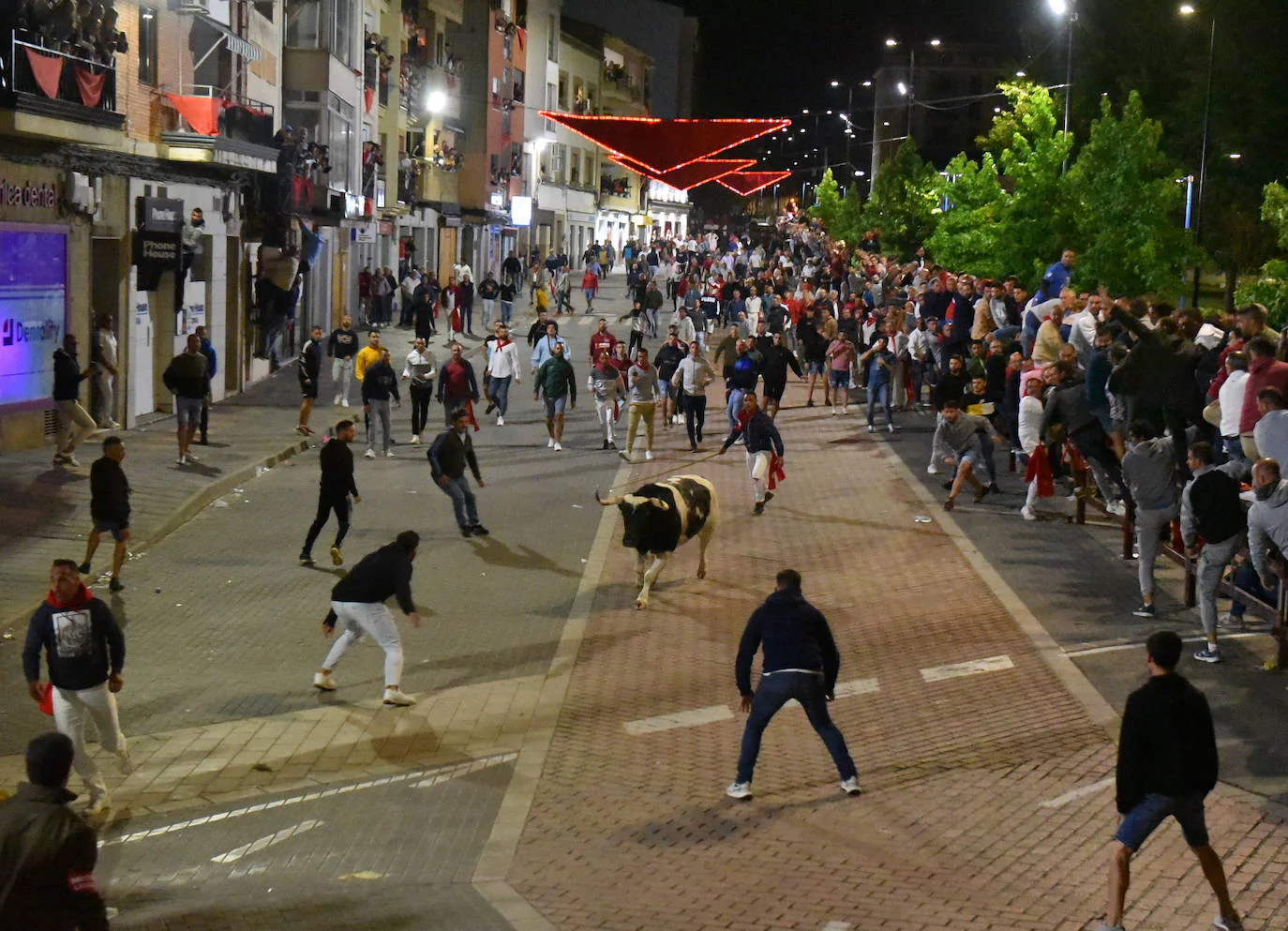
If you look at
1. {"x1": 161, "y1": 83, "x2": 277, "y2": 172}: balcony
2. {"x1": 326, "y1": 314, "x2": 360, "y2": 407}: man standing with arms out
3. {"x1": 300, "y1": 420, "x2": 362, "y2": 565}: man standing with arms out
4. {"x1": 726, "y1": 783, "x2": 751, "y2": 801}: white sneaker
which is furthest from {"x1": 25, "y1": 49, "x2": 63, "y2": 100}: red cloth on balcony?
{"x1": 726, "y1": 783, "x2": 751, "y2": 801}: white sneaker

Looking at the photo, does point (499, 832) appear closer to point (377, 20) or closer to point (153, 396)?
point (153, 396)

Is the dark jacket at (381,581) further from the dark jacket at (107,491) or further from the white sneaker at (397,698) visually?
the dark jacket at (107,491)

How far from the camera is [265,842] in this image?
9469 millimetres

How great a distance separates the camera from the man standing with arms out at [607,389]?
2520cm

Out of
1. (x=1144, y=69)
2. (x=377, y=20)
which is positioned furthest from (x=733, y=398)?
(x=1144, y=69)

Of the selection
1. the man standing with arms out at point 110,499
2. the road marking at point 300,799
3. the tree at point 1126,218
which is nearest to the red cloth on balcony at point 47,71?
the man standing with arms out at point 110,499

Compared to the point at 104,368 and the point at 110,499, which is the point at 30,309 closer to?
the point at 104,368

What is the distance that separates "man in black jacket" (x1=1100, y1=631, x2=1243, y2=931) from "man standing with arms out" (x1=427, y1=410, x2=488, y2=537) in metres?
11.2

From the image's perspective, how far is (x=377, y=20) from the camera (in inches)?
1873

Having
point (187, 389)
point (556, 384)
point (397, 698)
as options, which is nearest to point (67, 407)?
point (187, 389)

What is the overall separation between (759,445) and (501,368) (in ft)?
26.6

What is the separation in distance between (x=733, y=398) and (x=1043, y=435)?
6.42 metres

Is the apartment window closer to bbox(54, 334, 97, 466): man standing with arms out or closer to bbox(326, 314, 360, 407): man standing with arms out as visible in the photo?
bbox(326, 314, 360, 407): man standing with arms out

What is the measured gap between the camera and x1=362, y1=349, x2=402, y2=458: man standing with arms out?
77.3ft
